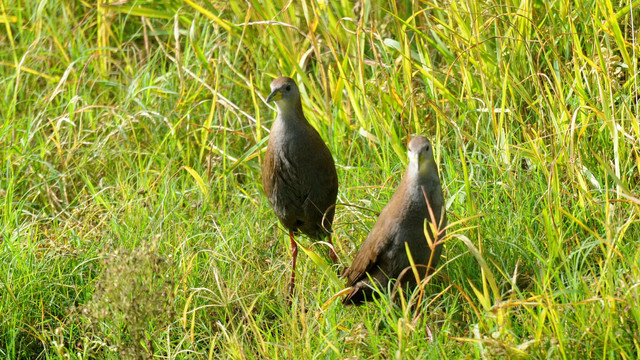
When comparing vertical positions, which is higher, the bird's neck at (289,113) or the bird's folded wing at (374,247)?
the bird's neck at (289,113)

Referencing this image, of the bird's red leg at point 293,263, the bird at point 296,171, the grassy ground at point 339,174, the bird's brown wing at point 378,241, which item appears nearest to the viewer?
the grassy ground at point 339,174

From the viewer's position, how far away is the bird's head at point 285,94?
160 inches

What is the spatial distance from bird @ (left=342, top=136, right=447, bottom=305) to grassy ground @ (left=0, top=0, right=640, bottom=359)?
16cm

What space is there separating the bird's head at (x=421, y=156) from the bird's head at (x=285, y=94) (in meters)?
0.90

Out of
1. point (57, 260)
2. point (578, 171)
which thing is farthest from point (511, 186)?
point (57, 260)

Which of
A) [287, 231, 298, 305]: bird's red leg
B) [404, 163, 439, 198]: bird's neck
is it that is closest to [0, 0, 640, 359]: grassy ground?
[287, 231, 298, 305]: bird's red leg

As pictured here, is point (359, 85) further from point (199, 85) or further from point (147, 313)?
point (147, 313)

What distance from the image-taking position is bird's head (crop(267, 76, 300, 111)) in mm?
4070

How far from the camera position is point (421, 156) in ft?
11.0

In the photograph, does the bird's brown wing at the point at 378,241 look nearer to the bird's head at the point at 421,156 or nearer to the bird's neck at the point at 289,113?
the bird's head at the point at 421,156

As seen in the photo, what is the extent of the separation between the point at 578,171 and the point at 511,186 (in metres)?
0.35

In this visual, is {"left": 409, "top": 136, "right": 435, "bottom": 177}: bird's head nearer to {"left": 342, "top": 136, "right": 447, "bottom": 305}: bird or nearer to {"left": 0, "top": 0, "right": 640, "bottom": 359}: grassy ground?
{"left": 342, "top": 136, "right": 447, "bottom": 305}: bird

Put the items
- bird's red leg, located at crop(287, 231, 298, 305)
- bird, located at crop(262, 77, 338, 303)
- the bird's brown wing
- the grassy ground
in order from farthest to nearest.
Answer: bird, located at crop(262, 77, 338, 303) → bird's red leg, located at crop(287, 231, 298, 305) → the bird's brown wing → the grassy ground

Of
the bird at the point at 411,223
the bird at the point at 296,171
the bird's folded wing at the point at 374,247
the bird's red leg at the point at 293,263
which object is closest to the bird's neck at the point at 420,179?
the bird at the point at 411,223
